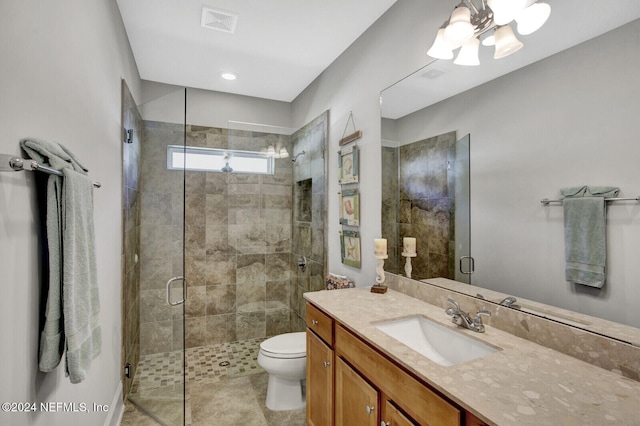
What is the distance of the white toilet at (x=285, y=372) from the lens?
2152 millimetres

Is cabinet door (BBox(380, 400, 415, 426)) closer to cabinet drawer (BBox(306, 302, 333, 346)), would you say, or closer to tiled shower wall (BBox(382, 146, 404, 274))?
cabinet drawer (BBox(306, 302, 333, 346))

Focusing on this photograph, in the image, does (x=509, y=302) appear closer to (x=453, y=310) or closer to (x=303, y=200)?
(x=453, y=310)

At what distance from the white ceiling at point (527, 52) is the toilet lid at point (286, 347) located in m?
1.73

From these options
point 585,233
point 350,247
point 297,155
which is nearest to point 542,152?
point 585,233

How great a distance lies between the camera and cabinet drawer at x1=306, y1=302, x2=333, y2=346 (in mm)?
1626

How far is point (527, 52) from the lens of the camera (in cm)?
126

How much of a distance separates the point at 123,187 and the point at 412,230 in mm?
2057

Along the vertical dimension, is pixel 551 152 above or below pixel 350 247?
above

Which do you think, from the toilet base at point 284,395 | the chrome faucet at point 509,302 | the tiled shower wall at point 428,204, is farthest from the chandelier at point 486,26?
the toilet base at point 284,395

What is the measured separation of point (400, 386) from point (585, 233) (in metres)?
0.83

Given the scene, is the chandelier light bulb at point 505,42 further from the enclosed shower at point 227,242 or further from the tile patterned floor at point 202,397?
the tile patterned floor at point 202,397

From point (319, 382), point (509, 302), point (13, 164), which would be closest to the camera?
point (13, 164)

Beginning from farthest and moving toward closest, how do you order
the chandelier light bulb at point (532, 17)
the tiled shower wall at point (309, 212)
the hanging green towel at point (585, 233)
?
the tiled shower wall at point (309, 212) < the chandelier light bulb at point (532, 17) < the hanging green towel at point (585, 233)

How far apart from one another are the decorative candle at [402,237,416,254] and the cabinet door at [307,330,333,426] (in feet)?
2.44
